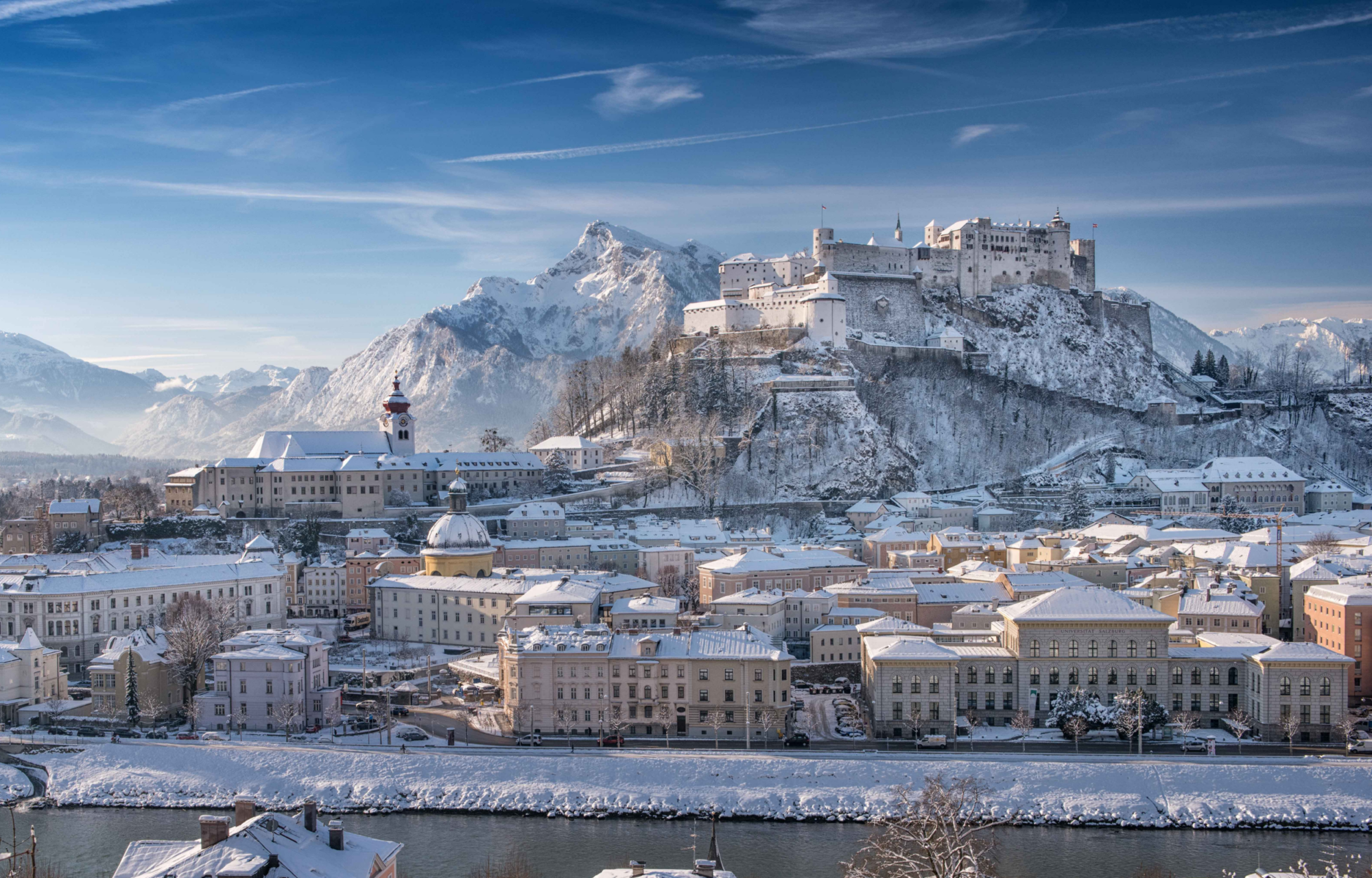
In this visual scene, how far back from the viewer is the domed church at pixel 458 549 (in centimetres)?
5591

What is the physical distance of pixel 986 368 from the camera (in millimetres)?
92875

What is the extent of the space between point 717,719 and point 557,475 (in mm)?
42883

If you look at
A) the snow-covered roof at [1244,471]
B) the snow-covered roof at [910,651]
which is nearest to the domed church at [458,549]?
the snow-covered roof at [910,651]

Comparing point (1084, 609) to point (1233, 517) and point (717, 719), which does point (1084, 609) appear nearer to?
point (717, 719)

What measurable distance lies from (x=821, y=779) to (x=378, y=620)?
27662mm

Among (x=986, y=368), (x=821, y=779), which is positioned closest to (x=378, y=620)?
(x=821, y=779)

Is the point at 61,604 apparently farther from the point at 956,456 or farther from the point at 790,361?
the point at 956,456

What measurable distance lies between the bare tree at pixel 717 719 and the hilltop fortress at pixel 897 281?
53.2 m

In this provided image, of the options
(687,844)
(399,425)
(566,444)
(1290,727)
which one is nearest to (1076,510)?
(566,444)

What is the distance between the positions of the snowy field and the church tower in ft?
152

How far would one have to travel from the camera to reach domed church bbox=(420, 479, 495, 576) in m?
55.9

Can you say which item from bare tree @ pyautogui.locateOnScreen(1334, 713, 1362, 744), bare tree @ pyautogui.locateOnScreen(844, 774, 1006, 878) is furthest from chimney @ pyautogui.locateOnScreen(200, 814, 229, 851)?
bare tree @ pyautogui.locateOnScreen(1334, 713, 1362, 744)

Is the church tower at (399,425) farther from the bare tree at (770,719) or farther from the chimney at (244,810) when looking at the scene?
the chimney at (244,810)

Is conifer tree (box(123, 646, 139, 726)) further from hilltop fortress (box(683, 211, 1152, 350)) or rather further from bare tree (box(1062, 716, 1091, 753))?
hilltop fortress (box(683, 211, 1152, 350))
